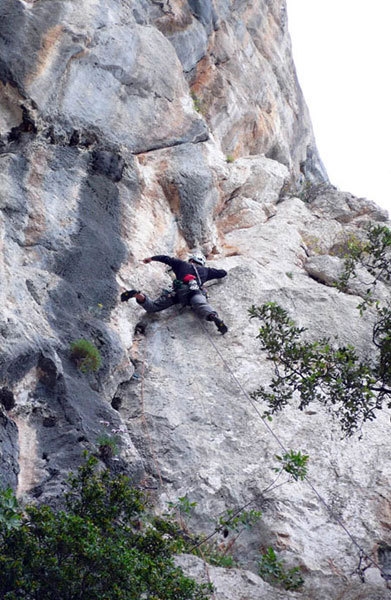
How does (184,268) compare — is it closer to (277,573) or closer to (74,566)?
(277,573)

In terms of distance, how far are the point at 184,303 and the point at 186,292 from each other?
27cm

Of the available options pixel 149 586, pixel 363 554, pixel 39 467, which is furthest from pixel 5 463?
pixel 363 554

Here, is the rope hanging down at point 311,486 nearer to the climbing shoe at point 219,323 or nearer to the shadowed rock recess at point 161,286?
the shadowed rock recess at point 161,286

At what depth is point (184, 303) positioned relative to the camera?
44.3 ft

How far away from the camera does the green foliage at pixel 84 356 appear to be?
34.2 feet

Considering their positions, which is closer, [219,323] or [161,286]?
[219,323]

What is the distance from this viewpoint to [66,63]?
14.3m

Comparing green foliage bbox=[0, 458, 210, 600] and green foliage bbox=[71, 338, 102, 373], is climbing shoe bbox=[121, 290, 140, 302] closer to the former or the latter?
green foliage bbox=[71, 338, 102, 373]

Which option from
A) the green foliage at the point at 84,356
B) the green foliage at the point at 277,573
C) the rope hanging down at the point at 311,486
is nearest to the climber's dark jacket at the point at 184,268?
the rope hanging down at the point at 311,486

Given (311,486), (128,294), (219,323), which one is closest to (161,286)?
(128,294)

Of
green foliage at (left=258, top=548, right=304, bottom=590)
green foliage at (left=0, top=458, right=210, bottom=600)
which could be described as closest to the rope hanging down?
green foliage at (left=258, top=548, right=304, bottom=590)

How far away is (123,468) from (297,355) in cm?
284

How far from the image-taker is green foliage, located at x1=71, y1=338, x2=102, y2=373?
10438mm

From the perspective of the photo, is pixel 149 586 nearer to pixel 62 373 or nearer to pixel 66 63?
pixel 62 373
